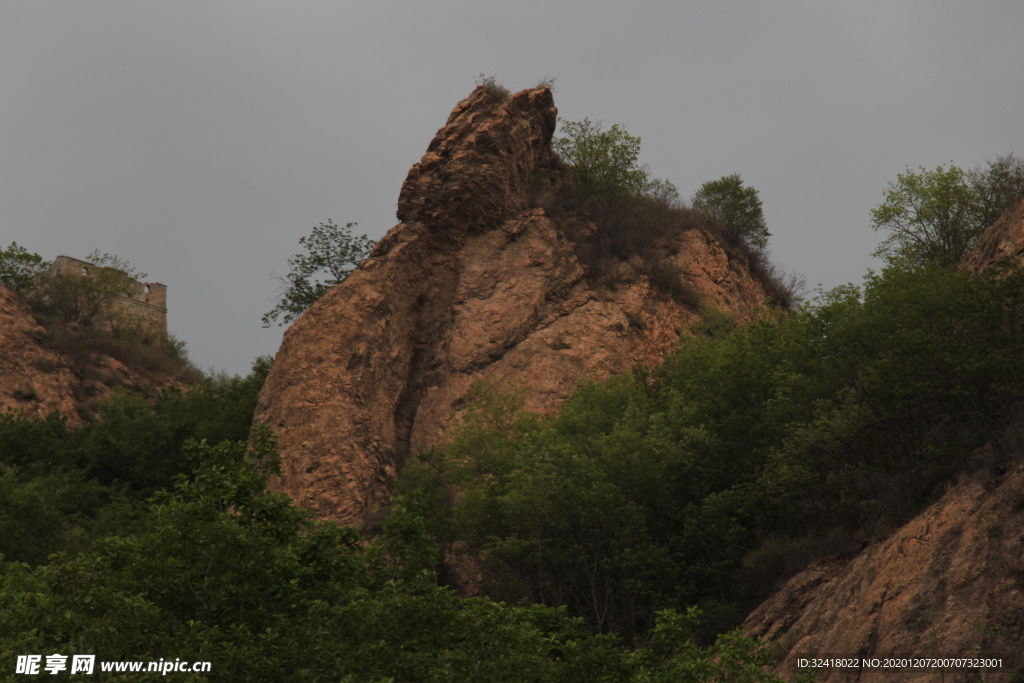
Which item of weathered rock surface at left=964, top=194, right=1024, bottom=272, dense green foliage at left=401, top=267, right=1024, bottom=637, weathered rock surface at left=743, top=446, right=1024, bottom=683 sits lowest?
weathered rock surface at left=743, top=446, right=1024, bottom=683

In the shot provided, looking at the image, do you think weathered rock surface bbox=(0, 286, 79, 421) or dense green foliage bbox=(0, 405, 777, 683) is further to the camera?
weathered rock surface bbox=(0, 286, 79, 421)

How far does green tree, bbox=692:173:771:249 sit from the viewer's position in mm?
44625

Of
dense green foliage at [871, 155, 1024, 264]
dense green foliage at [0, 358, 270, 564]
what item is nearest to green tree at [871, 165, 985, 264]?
dense green foliage at [871, 155, 1024, 264]

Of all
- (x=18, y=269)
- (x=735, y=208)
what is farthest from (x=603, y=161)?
(x=18, y=269)

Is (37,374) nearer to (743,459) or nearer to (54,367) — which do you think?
(54,367)

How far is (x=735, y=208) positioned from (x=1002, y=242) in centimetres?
2257

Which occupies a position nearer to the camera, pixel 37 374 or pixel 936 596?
pixel 936 596

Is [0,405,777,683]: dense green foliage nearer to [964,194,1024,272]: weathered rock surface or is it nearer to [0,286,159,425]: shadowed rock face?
[964,194,1024,272]: weathered rock surface

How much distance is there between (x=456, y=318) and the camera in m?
34.8

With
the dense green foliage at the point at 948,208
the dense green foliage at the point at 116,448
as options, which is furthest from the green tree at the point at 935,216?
the dense green foliage at the point at 116,448

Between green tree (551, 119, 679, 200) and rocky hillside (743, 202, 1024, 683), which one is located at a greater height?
green tree (551, 119, 679, 200)

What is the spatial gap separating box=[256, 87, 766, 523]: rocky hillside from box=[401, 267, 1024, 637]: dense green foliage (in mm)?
3019

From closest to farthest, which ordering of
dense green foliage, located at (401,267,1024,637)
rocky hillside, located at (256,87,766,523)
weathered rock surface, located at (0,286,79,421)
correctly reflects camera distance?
dense green foliage, located at (401,267,1024,637) → rocky hillside, located at (256,87,766,523) → weathered rock surface, located at (0,286,79,421)

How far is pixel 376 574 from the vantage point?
1445 cm
